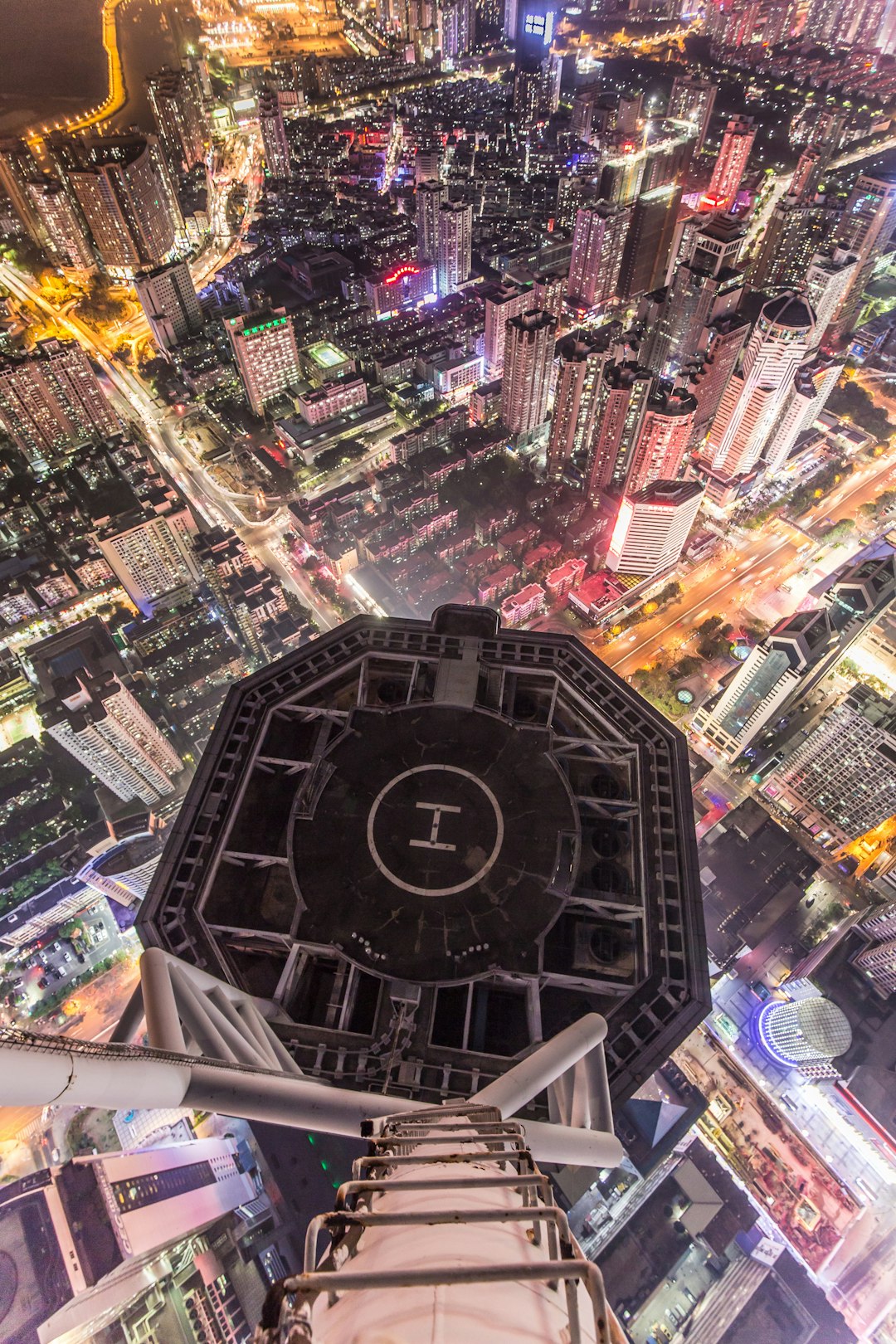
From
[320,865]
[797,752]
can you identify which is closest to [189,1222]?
[320,865]

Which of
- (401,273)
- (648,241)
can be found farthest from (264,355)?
(648,241)

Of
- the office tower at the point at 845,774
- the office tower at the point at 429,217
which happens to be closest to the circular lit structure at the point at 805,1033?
the office tower at the point at 845,774

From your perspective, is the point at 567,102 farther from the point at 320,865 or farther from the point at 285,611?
the point at 320,865

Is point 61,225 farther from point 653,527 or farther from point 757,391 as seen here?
point 757,391

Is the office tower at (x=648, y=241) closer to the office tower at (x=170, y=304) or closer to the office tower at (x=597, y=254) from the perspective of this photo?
the office tower at (x=597, y=254)

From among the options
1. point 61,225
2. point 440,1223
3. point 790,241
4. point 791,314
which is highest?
point 440,1223
